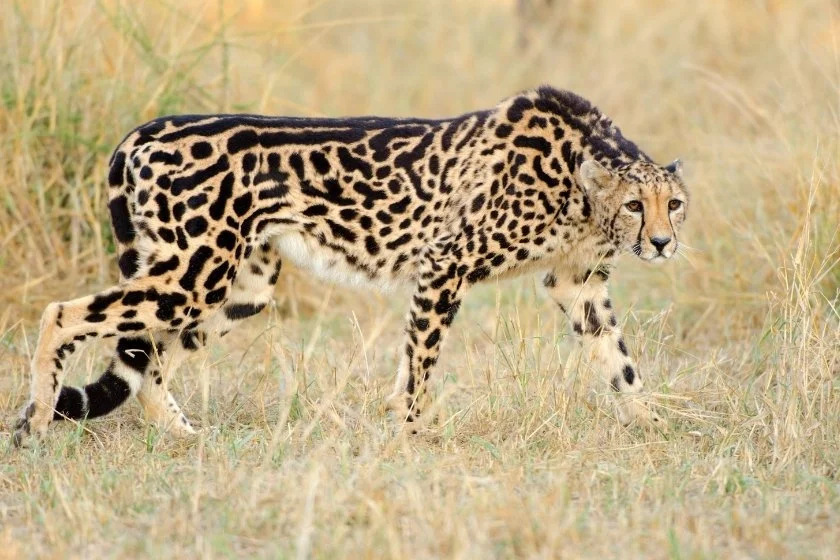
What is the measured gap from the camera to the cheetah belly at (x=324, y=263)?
17.8ft

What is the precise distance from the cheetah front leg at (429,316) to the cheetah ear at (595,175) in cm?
64

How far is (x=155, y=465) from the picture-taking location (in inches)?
176

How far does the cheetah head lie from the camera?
520 centimetres

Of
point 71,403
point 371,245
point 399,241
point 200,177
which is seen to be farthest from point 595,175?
point 71,403

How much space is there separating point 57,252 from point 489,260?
2.75m

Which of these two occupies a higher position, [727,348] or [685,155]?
[685,155]

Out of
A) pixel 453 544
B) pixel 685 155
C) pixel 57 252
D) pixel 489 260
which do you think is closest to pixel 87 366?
pixel 57 252

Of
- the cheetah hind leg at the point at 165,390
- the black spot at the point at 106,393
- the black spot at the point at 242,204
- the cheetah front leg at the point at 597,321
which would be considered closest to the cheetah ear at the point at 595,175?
the cheetah front leg at the point at 597,321

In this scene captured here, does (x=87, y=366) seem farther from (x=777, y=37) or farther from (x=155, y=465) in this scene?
(x=777, y=37)

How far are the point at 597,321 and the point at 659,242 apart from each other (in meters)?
0.58

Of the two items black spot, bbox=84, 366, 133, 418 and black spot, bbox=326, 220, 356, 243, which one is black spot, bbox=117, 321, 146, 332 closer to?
black spot, bbox=84, 366, 133, 418

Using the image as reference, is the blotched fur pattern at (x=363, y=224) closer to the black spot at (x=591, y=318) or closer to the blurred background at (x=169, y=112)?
the black spot at (x=591, y=318)

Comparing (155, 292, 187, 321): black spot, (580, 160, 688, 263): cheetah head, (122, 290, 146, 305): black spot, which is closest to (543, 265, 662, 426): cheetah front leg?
(580, 160, 688, 263): cheetah head

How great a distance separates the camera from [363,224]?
5488 millimetres
